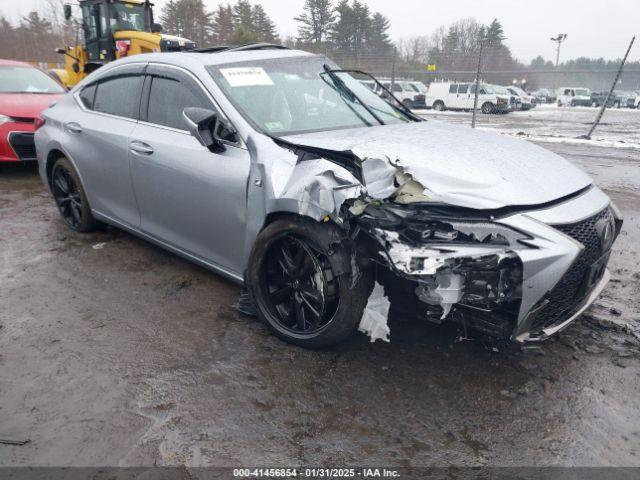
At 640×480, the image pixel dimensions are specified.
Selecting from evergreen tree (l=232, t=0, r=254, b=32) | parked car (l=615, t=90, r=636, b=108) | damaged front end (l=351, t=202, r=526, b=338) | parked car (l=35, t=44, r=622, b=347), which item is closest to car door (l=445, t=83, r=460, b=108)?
parked car (l=615, t=90, r=636, b=108)

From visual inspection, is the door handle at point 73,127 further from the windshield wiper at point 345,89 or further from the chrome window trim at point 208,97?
the windshield wiper at point 345,89

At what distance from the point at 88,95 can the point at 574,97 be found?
39.3 meters

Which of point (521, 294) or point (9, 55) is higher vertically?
point (9, 55)

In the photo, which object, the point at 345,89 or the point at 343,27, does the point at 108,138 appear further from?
the point at 343,27

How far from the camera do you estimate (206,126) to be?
2.91 m

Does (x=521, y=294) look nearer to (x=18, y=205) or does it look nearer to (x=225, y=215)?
(x=225, y=215)

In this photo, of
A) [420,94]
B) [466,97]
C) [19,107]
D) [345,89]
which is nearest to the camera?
[345,89]

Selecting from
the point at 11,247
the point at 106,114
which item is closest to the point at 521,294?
the point at 106,114

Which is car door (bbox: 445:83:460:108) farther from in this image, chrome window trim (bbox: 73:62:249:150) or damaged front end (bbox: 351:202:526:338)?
damaged front end (bbox: 351:202:526:338)

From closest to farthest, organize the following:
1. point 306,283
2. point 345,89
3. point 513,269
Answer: point 513,269 < point 306,283 < point 345,89

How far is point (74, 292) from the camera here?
354 centimetres

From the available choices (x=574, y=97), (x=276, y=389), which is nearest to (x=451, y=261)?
(x=276, y=389)

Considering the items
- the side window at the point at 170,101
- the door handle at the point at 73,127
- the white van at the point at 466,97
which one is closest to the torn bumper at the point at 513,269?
the side window at the point at 170,101

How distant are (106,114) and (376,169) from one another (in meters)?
2.74
